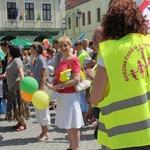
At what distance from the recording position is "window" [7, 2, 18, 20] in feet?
112

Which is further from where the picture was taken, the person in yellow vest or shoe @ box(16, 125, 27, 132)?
shoe @ box(16, 125, 27, 132)

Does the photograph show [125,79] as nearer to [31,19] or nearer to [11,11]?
[11,11]

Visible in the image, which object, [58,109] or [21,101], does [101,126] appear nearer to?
[58,109]

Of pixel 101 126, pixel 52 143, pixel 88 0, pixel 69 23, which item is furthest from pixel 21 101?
pixel 69 23

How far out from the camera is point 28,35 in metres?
35.4

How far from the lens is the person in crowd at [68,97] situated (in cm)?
446

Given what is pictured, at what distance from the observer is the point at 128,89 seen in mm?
2150

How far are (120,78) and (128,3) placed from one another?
0.51 meters

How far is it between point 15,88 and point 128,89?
431 centimetres

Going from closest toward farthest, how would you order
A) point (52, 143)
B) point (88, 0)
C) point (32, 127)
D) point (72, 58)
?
point (72, 58)
point (52, 143)
point (32, 127)
point (88, 0)

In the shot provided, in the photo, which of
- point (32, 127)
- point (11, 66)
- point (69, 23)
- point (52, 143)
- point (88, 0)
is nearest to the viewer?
point (52, 143)

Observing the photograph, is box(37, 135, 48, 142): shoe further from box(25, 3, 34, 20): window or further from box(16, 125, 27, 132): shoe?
box(25, 3, 34, 20): window

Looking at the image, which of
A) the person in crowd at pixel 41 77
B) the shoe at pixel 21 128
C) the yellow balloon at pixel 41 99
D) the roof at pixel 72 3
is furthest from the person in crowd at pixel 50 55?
the roof at pixel 72 3

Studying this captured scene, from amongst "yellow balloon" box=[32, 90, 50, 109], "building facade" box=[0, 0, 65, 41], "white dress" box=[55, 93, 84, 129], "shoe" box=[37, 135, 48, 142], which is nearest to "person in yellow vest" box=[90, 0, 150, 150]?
"yellow balloon" box=[32, 90, 50, 109]
